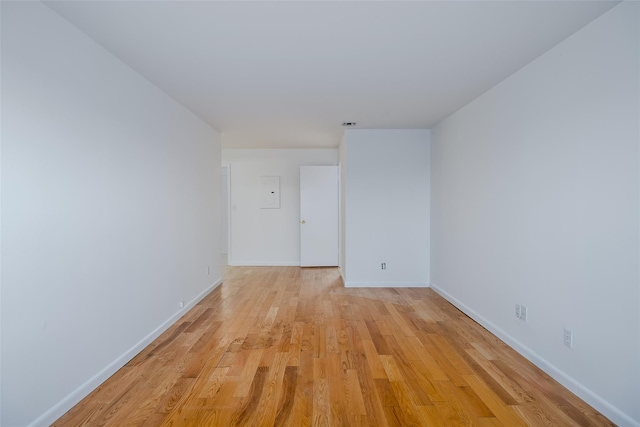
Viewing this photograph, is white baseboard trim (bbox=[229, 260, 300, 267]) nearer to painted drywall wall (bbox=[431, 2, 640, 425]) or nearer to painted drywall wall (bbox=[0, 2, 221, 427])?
painted drywall wall (bbox=[0, 2, 221, 427])

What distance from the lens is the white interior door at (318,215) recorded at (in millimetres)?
6340

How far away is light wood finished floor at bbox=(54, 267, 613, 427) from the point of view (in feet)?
6.31

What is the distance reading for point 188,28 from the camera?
2.04 m

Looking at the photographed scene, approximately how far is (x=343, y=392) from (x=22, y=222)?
211cm

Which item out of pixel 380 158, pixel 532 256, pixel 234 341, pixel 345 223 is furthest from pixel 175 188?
pixel 532 256

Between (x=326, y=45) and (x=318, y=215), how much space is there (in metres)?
4.27

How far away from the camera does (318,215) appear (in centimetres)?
636

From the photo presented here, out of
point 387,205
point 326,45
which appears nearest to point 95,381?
point 326,45

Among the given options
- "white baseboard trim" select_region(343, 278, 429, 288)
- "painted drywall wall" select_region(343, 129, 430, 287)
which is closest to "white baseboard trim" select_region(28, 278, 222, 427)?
"white baseboard trim" select_region(343, 278, 429, 288)

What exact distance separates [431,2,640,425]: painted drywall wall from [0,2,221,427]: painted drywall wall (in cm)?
322

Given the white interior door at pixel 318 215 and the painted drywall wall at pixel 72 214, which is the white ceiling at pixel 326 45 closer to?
the painted drywall wall at pixel 72 214

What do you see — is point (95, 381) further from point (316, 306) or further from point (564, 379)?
point (564, 379)

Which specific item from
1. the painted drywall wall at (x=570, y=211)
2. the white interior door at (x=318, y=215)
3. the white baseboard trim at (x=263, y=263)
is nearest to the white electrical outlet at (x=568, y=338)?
the painted drywall wall at (x=570, y=211)

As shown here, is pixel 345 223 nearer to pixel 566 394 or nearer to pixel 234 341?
→ pixel 234 341
